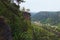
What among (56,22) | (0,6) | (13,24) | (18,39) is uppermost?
(0,6)

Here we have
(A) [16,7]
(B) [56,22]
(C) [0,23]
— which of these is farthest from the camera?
(B) [56,22]

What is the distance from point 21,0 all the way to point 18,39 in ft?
22.2

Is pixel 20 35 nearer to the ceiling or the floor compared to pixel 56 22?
nearer to the ceiling

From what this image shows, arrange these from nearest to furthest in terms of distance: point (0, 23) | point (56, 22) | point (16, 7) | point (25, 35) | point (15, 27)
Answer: point (0, 23) → point (15, 27) → point (25, 35) → point (16, 7) → point (56, 22)

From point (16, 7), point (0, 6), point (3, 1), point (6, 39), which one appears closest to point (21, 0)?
point (16, 7)

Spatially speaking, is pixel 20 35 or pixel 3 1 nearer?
pixel 20 35

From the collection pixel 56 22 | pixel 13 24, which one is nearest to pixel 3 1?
pixel 13 24

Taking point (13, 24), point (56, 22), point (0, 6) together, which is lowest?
point (56, 22)

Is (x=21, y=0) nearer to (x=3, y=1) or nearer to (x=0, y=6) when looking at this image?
(x=3, y=1)

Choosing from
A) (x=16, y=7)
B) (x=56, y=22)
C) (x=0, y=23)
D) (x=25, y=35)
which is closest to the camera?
(x=0, y=23)

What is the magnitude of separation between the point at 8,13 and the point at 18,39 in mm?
2596

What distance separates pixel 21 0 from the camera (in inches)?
1047

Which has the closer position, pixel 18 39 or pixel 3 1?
pixel 18 39

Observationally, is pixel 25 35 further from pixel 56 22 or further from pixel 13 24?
pixel 56 22
